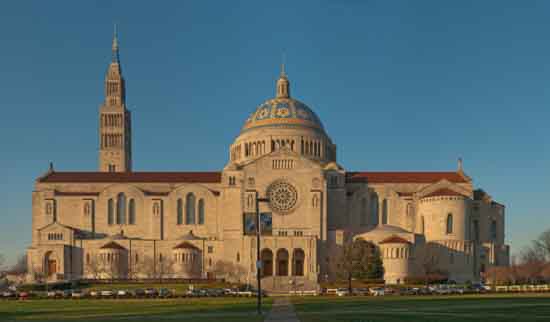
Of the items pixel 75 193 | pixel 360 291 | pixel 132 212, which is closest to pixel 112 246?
pixel 132 212

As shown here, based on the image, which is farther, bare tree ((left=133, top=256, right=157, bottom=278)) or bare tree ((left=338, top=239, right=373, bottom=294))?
bare tree ((left=133, top=256, right=157, bottom=278))

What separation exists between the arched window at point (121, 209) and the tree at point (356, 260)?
38.9m

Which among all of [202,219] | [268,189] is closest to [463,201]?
[268,189]

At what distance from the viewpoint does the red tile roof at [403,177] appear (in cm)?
12406

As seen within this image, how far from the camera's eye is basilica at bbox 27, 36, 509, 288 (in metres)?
111

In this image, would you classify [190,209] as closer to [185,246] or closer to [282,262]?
[185,246]

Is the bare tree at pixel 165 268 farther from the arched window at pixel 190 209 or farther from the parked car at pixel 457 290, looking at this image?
the parked car at pixel 457 290

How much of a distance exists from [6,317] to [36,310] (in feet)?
25.1

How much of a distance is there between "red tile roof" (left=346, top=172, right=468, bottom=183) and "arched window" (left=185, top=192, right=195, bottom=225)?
25812 millimetres

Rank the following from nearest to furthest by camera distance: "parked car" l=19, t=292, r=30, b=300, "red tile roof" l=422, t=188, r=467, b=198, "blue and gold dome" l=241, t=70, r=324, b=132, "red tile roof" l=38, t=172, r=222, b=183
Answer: "parked car" l=19, t=292, r=30, b=300, "red tile roof" l=422, t=188, r=467, b=198, "red tile roof" l=38, t=172, r=222, b=183, "blue and gold dome" l=241, t=70, r=324, b=132

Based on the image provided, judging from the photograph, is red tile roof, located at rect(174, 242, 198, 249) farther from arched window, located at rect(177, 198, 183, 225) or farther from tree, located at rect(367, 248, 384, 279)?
tree, located at rect(367, 248, 384, 279)

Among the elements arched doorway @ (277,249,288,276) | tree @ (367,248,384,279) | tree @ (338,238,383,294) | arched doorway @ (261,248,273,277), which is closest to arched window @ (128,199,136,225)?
arched doorway @ (261,248,273,277)

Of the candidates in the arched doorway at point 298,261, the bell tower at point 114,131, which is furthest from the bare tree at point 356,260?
the bell tower at point 114,131

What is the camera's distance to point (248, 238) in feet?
365
